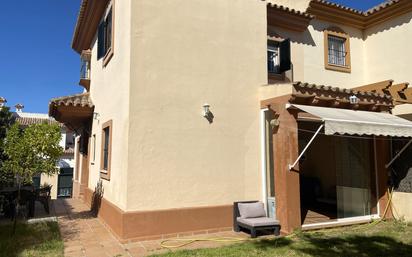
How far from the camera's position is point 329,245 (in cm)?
1347

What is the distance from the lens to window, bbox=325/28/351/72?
24422 mm

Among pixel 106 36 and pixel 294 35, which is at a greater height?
pixel 294 35

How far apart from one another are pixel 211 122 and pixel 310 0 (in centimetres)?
1310

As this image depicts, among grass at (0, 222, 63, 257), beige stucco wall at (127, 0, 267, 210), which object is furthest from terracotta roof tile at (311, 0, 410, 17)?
grass at (0, 222, 63, 257)

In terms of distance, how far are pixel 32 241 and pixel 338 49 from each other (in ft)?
74.6

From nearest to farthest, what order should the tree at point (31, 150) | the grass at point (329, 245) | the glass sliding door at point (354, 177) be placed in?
the grass at point (329, 245), the tree at point (31, 150), the glass sliding door at point (354, 177)

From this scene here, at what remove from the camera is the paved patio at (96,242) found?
42.1ft

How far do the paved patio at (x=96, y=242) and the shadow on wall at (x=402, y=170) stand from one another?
979cm

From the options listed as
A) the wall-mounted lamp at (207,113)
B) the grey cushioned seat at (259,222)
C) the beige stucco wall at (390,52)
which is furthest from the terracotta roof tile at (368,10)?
the grey cushioned seat at (259,222)

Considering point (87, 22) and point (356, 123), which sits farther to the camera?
point (87, 22)

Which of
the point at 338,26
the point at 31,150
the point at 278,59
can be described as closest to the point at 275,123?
the point at 278,59

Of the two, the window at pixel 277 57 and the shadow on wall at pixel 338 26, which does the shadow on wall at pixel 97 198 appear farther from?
the shadow on wall at pixel 338 26

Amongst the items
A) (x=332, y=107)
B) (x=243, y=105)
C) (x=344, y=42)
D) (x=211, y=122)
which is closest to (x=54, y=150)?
(x=211, y=122)

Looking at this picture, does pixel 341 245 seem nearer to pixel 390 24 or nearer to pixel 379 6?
pixel 390 24
